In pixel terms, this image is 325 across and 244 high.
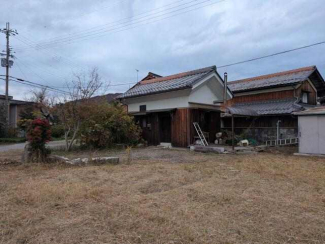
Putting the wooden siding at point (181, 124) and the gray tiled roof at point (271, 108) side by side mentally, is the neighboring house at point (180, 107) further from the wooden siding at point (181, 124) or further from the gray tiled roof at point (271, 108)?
the gray tiled roof at point (271, 108)

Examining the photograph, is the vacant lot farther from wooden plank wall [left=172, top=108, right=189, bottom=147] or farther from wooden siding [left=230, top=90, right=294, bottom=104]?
wooden siding [left=230, top=90, right=294, bottom=104]

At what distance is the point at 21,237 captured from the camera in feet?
8.31

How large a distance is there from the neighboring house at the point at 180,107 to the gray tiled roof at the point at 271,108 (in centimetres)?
147

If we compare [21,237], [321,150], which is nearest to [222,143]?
[321,150]

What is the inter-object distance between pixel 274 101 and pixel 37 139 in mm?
14585

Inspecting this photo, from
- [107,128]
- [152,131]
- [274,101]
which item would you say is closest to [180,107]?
[152,131]

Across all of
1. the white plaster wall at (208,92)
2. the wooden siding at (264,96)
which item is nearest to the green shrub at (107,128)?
the white plaster wall at (208,92)

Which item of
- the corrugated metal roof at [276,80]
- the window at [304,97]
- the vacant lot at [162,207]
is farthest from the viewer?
the window at [304,97]

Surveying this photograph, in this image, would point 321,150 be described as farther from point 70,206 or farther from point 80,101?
point 80,101

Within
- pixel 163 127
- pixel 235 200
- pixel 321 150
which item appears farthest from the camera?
pixel 163 127

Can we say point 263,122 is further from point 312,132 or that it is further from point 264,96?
point 312,132

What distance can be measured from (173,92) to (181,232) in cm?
985

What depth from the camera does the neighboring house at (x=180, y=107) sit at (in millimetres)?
11633

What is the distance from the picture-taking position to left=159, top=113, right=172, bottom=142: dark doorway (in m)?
12.6
